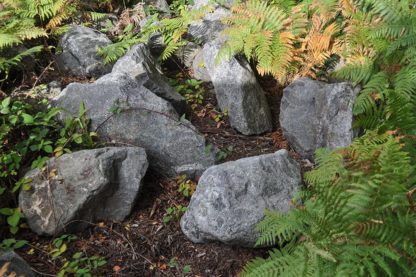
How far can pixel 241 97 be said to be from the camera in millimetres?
4754

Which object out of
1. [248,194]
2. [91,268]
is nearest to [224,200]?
[248,194]

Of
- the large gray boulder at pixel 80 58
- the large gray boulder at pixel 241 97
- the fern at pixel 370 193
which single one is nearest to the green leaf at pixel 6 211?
the fern at pixel 370 193

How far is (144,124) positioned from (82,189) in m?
1.00

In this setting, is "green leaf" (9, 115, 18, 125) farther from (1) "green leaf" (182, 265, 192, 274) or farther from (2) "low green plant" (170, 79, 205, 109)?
(1) "green leaf" (182, 265, 192, 274)

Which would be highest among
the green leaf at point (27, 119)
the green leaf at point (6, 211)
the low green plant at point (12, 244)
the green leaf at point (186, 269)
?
the green leaf at point (27, 119)

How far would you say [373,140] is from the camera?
352cm

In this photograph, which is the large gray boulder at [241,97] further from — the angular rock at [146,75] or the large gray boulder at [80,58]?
the large gray boulder at [80,58]

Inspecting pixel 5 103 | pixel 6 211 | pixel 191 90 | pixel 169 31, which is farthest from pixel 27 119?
pixel 169 31

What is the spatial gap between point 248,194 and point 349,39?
232 centimetres

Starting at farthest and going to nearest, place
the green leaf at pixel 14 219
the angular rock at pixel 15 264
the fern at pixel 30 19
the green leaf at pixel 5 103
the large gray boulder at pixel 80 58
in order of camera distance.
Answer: the large gray boulder at pixel 80 58 < the fern at pixel 30 19 < the green leaf at pixel 5 103 < the green leaf at pixel 14 219 < the angular rock at pixel 15 264

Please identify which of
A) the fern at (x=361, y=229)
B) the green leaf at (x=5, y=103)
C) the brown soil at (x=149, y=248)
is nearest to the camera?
the fern at (x=361, y=229)

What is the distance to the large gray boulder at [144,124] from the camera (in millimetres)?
4215

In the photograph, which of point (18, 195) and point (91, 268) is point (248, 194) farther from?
point (18, 195)

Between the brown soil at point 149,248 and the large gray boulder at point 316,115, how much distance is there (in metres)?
1.43
